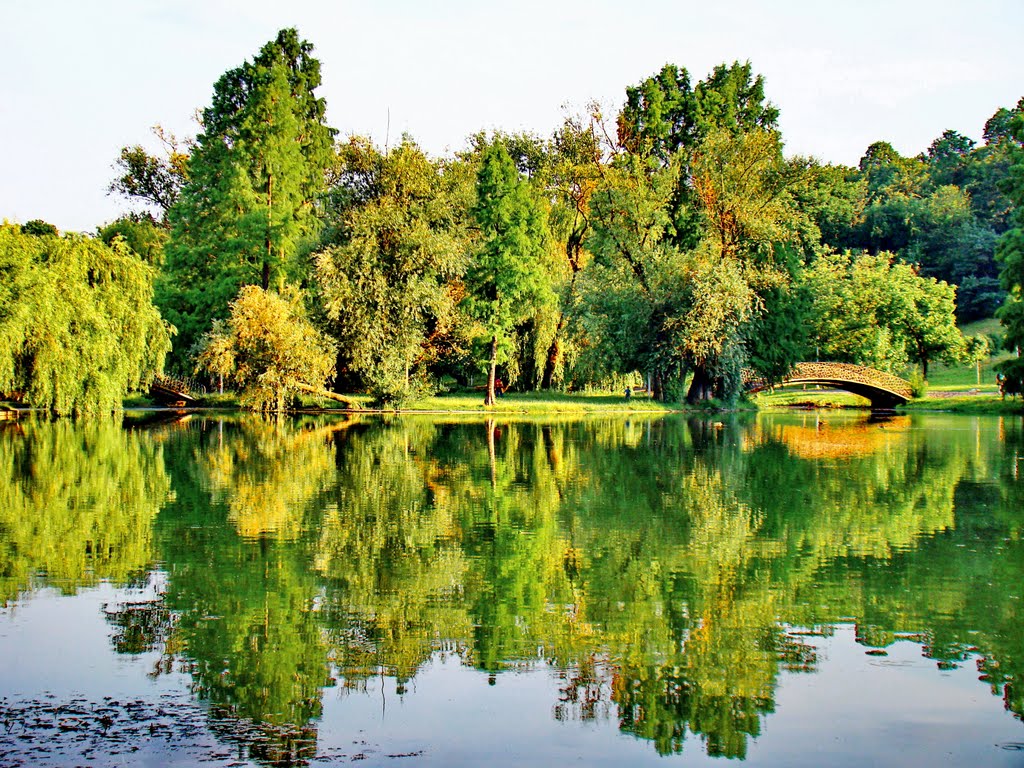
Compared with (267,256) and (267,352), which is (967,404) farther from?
(267,256)

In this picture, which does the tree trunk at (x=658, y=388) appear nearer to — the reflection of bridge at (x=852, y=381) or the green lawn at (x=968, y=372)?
the reflection of bridge at (x=852, y=381)

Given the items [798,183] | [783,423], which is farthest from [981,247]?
[783,423]

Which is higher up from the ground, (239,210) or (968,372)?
(239,210)

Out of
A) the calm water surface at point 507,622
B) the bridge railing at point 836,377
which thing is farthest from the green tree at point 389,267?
the calm water surface at point 507,622

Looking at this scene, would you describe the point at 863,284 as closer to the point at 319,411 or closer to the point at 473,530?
the point at 319,411

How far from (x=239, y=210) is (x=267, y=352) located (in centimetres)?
1189

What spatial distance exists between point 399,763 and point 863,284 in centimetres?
7169

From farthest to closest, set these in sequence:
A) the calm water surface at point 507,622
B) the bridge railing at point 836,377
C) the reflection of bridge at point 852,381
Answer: the reflection of bridge at point 852,381
the bridge railing at point 836,377
the calm water surface at point 507,622

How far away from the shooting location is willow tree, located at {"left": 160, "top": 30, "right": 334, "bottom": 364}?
56.7 m

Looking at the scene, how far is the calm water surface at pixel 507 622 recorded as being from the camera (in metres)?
7.66

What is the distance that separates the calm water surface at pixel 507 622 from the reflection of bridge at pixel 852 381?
3867 cm

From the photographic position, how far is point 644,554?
14406mm

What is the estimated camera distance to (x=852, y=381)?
62.1 m

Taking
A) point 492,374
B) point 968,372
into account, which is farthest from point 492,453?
point 968,372
